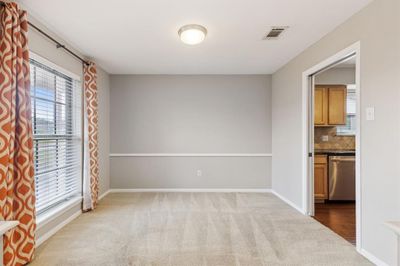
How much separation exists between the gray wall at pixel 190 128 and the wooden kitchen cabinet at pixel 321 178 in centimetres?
102

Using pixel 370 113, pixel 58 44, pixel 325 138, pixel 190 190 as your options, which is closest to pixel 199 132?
pixel 190 190

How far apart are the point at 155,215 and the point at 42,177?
1595 mm

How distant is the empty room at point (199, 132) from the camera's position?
2.20 m

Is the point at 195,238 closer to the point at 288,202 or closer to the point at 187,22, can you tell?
the point at 288,202

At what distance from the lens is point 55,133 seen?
3207 millimetres

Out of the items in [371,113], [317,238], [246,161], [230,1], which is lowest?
[317,238]

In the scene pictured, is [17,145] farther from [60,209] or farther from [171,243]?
[171,243]

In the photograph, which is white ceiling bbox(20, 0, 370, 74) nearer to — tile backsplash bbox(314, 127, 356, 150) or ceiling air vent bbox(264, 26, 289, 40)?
ceiling air vent bbox(264, 26, 289, 40)

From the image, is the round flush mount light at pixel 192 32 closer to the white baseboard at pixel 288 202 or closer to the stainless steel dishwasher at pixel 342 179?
the white baseboard at pixel 288 202

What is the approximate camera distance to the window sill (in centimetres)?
276

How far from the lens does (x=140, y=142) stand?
16.8 feet

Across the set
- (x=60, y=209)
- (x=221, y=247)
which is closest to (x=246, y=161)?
(x=221, y=247)

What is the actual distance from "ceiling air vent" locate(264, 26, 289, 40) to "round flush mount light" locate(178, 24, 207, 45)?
2.70ft

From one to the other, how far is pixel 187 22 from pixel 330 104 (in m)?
3.34
